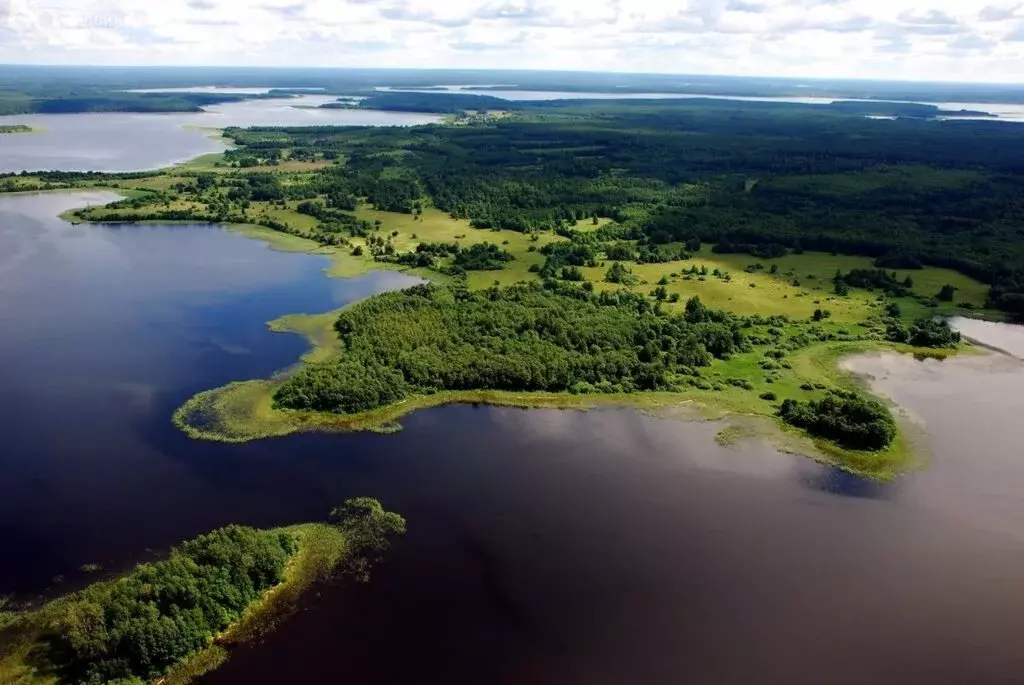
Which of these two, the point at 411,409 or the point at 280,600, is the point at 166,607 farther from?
the point at 411,409

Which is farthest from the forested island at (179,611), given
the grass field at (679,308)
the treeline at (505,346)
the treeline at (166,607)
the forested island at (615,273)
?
the treeline at (505,346)

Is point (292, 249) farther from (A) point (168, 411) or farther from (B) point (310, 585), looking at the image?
(B) point (310, 585)

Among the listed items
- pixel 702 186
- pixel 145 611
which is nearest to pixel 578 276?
pixel 145 611

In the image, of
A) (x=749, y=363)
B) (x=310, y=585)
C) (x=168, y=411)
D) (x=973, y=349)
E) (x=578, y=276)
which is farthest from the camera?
(x=578, y=276)

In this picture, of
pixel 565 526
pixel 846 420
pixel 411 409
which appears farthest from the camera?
pixel 411 409

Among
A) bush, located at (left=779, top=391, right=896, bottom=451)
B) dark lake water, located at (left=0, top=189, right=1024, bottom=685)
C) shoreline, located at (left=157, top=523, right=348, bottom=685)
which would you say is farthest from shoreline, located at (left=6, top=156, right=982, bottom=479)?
shoreline, located at (left=157, top=523, right=348, bottom=685)

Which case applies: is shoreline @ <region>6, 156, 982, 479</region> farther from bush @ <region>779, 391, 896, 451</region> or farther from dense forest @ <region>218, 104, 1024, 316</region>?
dense forest @ <region>218, 104, 1024, 316</region>

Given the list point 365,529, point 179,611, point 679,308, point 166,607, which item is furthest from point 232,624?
point 679,308
